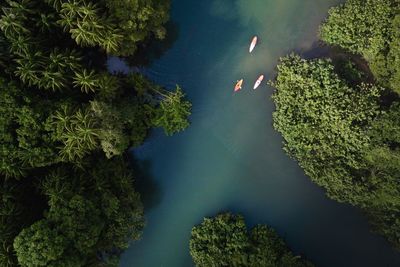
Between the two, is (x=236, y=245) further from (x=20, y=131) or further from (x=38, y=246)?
(x=20, y=131)

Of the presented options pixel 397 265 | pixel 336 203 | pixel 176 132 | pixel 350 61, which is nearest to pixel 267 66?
pixel 350 61

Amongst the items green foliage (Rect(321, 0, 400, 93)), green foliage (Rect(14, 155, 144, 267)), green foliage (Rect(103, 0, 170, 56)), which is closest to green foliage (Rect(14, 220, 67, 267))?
green foliage (Rect(14, 155, 144, 267))

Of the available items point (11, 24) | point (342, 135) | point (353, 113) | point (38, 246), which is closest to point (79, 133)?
point (38, 246)

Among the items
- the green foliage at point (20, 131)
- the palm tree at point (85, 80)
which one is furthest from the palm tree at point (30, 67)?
the palm tree at point (85, 80)

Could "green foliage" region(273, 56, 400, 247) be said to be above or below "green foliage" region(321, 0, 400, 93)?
below

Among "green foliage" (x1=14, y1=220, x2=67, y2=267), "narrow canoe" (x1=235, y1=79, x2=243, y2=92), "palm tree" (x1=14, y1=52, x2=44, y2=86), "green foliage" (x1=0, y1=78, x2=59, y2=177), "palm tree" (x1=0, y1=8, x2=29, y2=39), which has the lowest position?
"green foliage" (x1=14, y1=220, x2=67, y2=267)

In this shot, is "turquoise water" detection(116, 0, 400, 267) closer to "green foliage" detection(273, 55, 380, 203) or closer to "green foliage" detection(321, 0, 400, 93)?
"green foliage" detection(273, 55, 380, 203)

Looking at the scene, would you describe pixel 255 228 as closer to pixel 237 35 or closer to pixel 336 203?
pixel 336 203

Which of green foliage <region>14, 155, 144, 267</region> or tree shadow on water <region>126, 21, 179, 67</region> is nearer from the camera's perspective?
green foliage <region>14, 155, 144, 267</region>
